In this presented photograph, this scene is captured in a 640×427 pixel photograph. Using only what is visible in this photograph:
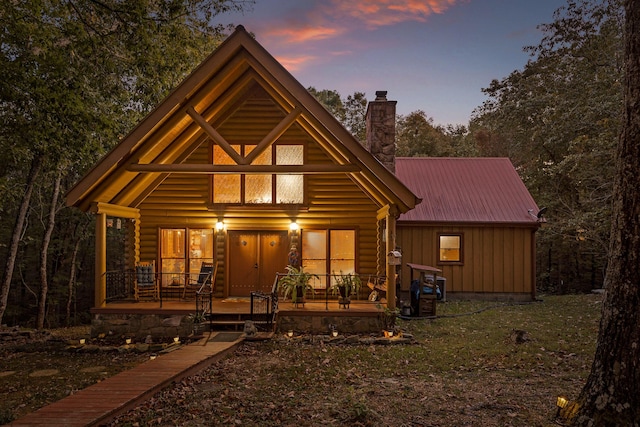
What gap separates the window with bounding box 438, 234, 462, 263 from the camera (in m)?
17.5

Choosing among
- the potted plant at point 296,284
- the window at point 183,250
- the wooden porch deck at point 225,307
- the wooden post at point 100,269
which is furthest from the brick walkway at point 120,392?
the window at point 183,250

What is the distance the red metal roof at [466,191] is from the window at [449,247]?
0.78m

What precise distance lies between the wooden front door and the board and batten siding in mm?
5571

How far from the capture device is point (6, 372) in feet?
27.5

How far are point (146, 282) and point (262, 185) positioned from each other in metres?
4.81

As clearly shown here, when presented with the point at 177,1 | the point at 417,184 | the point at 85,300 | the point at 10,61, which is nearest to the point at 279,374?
the point at 177,1

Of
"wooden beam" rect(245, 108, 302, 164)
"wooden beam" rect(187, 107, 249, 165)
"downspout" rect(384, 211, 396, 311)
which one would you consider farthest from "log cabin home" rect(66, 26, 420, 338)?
"wooden beam" rect(187, 107, 249, 165)

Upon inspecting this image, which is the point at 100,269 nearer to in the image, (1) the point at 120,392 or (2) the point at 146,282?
(2) the point at 146,282

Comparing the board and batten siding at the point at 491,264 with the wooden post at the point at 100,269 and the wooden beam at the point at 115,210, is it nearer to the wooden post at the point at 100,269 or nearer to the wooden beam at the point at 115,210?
the wooden beam at the point at 115,210

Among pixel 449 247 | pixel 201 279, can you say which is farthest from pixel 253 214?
pixel 449 247

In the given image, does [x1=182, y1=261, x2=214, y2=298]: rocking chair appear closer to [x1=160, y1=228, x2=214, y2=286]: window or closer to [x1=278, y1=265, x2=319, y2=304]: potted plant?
[x1=160, y1=228, x2=214, y2=286]: window

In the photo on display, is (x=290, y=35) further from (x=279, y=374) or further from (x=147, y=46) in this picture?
(x=279, y=374)

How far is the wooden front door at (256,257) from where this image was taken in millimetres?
14320

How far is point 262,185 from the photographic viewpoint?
1433 cm
